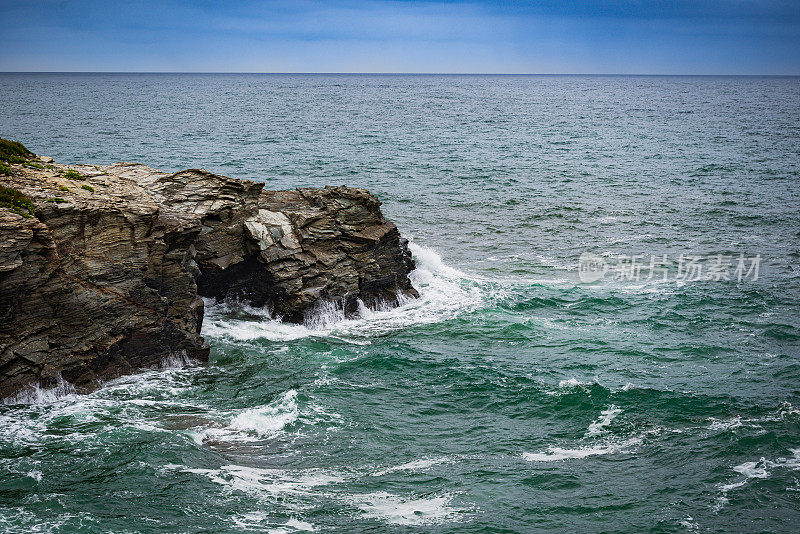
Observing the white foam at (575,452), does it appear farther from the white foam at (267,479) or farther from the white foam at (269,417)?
the white foam at (269,417)

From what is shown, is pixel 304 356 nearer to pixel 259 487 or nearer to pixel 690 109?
pixel 259 487

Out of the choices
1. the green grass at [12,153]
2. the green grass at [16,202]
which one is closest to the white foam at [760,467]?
the green grass at [16,202]

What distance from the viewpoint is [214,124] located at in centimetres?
12256

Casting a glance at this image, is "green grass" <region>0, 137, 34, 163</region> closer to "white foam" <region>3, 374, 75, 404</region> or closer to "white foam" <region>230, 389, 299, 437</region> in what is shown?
"white foam" <region>3, 374, 75, 404</region>

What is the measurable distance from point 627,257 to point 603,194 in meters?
22.5

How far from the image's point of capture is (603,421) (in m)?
24.1

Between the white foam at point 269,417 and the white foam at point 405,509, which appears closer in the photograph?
the white foam at point 405,509

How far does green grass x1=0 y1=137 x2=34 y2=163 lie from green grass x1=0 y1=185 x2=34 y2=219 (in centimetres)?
416

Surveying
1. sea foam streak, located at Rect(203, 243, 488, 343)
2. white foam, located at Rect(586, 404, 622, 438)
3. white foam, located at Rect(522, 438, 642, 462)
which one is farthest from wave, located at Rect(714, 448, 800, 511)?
sea foam streak, located at Rect(203, 243, 488, 343)

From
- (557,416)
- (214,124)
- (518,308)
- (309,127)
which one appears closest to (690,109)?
(309,127)

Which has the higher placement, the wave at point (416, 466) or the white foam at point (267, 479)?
the wave at point (416, 466)

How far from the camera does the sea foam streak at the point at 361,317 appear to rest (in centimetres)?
3145

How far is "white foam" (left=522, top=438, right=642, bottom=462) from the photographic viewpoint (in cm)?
2188

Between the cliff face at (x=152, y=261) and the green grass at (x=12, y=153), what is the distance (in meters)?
0.47
